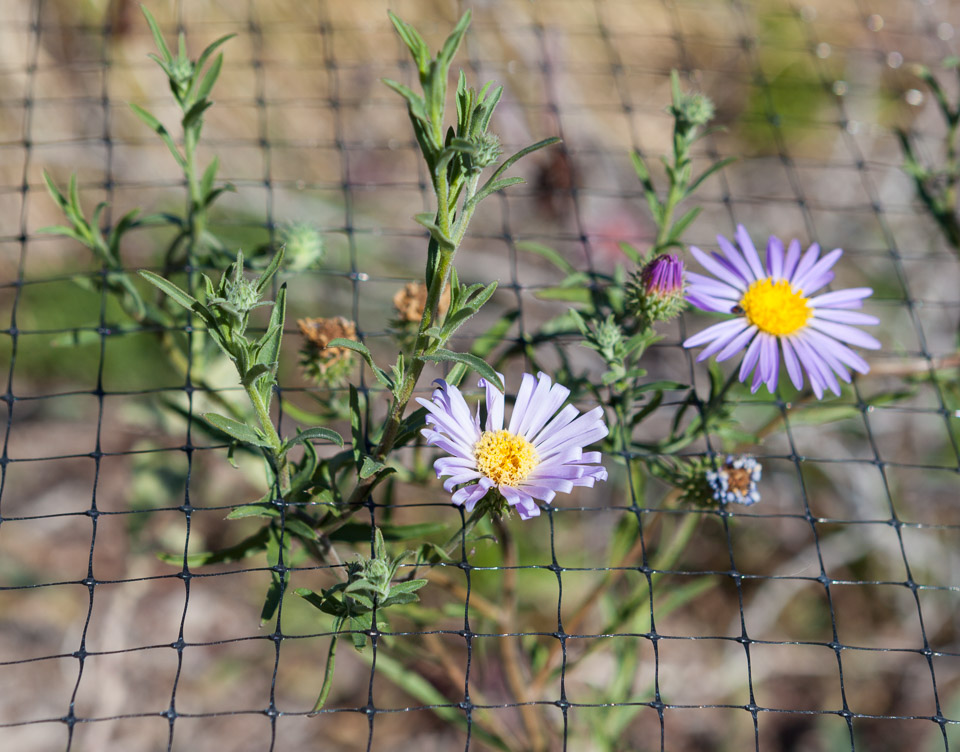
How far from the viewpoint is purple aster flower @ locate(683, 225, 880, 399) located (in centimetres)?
142

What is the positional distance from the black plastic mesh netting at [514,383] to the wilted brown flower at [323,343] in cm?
8

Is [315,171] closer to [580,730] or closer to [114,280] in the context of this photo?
[114,280]

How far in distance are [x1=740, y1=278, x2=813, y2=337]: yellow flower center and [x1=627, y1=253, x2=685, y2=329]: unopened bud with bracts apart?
0.20m

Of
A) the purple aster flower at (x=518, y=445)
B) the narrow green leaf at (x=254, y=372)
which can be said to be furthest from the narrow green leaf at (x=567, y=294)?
the narrow green leaf at (x=254, y=372)

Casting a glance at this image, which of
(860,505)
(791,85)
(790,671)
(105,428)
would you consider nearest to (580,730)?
(790,671)

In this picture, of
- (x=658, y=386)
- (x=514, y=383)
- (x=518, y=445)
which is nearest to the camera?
(x=518, y=445)

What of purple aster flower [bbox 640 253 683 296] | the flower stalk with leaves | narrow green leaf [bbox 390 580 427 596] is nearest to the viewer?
narrow green leaf [bbox 390 580 427 596]

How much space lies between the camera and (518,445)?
1224 millimetres

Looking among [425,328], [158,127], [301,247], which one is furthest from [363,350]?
[158,127]

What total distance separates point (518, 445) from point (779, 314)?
1.88ft

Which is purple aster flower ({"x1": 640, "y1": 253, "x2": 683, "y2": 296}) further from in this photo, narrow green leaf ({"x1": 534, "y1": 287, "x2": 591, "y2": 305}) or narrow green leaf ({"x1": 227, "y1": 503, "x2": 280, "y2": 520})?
narrow green leaf ({"x1": 227, "y1": 503, "x2": 280, "y2": 520})

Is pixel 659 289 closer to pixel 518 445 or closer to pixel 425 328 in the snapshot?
pixel 518 445

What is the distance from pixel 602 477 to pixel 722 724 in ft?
4.88

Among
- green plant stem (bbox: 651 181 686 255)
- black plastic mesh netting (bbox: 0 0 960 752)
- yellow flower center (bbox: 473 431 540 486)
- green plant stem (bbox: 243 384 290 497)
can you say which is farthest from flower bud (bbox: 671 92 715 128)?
green plant stem (bbox: 243 384 290 497)
